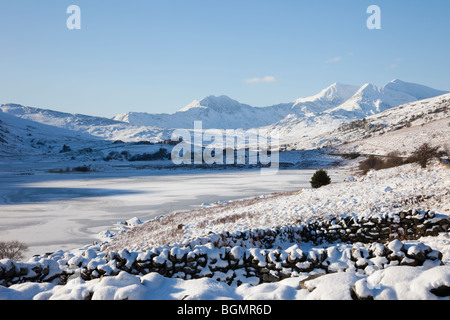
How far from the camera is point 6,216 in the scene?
24.9 metres

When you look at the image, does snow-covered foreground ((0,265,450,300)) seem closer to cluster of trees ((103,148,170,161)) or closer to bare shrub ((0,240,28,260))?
bare shrub ((0,240,28,260))

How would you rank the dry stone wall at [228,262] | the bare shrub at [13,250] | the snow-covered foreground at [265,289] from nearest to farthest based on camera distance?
the snow-covered foreground at [265,289]
the dry stone wall at [228,262]
the bare shrub at [13,250]

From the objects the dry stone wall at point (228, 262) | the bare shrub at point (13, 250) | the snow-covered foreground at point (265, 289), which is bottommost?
the bare shrub at point (13, 250)

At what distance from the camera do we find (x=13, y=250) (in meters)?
15.2

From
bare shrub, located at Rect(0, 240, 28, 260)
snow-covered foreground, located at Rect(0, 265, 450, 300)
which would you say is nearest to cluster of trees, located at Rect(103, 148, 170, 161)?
bare shrub, located at Rect(0, 240, 28, 260)

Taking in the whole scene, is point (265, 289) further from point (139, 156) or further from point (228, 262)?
point (139, 156)

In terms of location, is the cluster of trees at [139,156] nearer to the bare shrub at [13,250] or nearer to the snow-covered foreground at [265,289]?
the bare shrub at [13,250]

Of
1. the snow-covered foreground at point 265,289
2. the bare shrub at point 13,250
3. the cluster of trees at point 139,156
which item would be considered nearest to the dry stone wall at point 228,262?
the snow-covered foreground at point 265,289

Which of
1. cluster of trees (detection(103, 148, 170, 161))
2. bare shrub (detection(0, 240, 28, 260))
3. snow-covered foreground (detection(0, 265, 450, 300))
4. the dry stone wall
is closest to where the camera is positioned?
snow-covered foreground (detection(0, 265, 450, 300))

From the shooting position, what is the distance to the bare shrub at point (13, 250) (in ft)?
46.3

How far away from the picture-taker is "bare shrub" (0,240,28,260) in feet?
46.3

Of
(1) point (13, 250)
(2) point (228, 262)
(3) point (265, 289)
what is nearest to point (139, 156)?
(1) point (13, 250)
